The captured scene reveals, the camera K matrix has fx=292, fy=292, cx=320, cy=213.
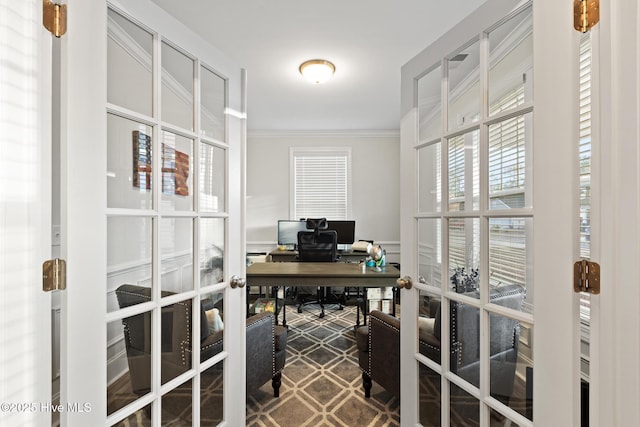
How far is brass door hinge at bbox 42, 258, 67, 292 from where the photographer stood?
852 millimetres

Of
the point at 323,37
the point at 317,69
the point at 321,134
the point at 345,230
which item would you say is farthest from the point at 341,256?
the point at 323,37

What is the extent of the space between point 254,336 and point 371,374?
2.76 ft

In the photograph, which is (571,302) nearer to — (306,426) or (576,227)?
(576,227)

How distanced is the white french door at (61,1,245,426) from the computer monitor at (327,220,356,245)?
3332 mm

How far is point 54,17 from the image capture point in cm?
87

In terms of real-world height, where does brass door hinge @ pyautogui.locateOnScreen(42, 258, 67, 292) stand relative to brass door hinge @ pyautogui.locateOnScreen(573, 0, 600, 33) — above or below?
below

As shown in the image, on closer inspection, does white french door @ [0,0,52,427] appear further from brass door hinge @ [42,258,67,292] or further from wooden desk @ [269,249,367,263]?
wooden desk @ [269,249,367,263]

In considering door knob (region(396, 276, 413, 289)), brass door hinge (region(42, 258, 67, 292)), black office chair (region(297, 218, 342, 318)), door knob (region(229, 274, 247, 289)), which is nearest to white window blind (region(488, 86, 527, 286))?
door knob (region(396, 276, 413, 289))

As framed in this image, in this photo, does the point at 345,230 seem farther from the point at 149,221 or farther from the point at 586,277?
the point at 586,277

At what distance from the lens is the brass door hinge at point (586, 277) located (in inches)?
30.6

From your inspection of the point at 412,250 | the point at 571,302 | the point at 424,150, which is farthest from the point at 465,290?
the point at 424,150

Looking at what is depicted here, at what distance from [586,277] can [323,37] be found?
240 cm

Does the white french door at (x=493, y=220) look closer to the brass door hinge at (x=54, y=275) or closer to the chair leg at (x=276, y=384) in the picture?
the chair leg at (x=276, y=384)

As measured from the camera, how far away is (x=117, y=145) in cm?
104
